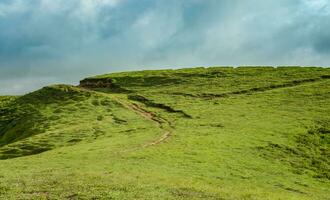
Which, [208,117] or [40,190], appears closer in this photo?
[40,190]

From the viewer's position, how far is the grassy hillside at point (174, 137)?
93.4ft

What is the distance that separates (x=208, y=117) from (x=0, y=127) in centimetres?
2775

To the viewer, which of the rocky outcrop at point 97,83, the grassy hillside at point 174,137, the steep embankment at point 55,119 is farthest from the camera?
the rocky outcrop at point 97,83

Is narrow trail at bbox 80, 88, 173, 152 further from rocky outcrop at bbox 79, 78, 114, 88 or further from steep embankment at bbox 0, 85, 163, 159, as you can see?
rocky outcrop at bbox 79, 78, 114, 88

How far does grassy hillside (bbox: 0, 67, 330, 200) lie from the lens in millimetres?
28453

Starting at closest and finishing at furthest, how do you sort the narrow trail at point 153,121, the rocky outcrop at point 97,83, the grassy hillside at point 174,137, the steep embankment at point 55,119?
the grassy hillside at point 174,137 → the narrow trail at point 153,121 → the steep embankment at point 55,119 → the rocky outcrop at point 97,83

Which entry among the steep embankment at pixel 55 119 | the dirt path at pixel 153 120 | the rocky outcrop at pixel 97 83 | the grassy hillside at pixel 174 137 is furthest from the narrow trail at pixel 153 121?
the rocky outcrop at pixel 97 83

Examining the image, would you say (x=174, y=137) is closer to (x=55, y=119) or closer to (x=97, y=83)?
(x=55, y=119)

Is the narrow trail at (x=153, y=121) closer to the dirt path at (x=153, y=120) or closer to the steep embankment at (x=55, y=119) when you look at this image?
the dirt path at (x=153, y=120)

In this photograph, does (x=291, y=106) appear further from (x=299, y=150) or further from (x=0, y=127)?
(x=0, y=127)

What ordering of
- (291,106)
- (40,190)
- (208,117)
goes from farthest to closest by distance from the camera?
(291,106) → (208,117) → (40,190)

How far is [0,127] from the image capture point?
216ft

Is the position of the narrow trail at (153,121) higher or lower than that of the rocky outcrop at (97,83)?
lower

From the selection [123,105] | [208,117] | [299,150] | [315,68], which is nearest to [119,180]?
[299,150]
